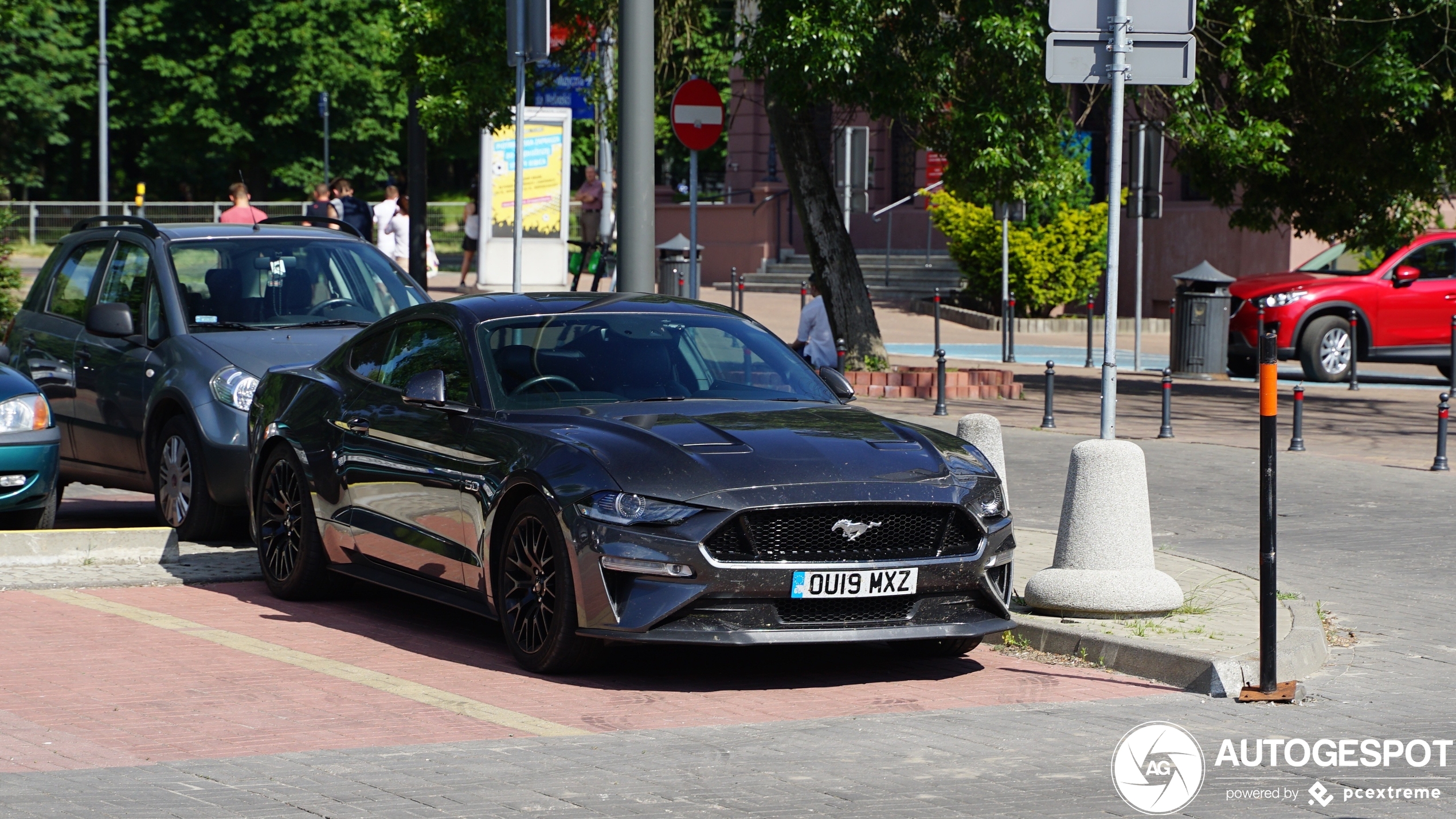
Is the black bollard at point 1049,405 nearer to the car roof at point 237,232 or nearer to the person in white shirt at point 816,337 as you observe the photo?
the person in white shirt at point 816,337

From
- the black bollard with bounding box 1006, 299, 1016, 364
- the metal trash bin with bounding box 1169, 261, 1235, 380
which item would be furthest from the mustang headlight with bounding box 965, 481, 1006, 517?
the black bollard with bounding box 1006, 299, 1016, 364

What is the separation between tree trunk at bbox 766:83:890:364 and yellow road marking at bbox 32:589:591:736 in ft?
40.1

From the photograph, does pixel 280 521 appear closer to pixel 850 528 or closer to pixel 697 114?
pixel 850 528

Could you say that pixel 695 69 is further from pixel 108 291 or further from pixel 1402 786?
pixel 1402 786

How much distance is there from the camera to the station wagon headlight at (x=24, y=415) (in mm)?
10156

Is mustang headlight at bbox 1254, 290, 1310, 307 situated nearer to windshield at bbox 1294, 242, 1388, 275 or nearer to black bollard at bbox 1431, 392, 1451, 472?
windshield at bbox 1294, 242, 1388, 275

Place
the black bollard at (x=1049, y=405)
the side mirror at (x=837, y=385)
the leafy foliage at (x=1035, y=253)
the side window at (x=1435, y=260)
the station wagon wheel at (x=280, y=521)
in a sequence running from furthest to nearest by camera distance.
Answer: the leafy foliage at (x=1035, y=253), the side window at (x=1435, y=260), the black bollard at (x=1049, y=405), the station wagon wheel at (x=280, y=521), the side mirror at (x=837, y=385)

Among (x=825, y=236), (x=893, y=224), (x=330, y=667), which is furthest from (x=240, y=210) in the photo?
(x=893, y=224)

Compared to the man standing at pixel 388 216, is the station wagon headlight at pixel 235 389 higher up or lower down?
lower down

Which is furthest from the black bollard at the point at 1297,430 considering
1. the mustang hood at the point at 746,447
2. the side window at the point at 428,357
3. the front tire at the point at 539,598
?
the front tire at the point at 539,598

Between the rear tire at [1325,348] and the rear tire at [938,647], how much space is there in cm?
1627

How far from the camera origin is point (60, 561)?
984 centimetres

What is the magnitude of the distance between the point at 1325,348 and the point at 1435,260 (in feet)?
6.52

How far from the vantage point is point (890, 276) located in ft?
124
